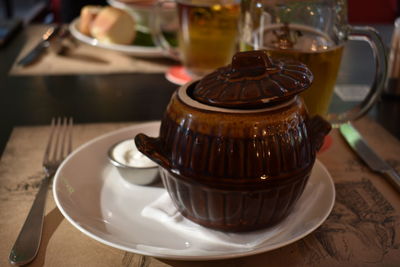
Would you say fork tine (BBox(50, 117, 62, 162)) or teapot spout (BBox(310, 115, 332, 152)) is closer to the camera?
teapot spout (BBox(310, 115, 332, 152))

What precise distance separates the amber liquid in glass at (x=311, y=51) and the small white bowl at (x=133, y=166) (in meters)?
0.23

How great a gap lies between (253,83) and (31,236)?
0.27 metres

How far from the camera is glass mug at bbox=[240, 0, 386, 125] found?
611 millimetres

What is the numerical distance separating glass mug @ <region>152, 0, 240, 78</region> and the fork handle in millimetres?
469

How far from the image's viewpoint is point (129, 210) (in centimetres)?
50

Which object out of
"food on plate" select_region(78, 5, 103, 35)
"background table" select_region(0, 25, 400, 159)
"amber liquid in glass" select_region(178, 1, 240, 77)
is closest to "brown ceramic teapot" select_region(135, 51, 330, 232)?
"background table" select_region(0, 25, 400, 159)

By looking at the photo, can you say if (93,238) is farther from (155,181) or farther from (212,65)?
(212,65)

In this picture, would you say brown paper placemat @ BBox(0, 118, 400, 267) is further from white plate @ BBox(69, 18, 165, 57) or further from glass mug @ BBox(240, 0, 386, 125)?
white plate @ BBox(69, 18, 165, 57)

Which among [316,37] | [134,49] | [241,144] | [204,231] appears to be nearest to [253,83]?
[241,144]

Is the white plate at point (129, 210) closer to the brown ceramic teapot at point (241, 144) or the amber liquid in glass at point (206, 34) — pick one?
the brown ceramic teapot at point (241, 144)

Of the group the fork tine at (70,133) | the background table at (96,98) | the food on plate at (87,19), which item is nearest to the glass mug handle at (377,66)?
the background table at (96,98)

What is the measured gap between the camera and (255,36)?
0.65 metres

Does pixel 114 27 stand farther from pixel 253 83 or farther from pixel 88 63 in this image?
pixel 253 83

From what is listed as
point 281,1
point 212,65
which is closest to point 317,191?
point 281,1
